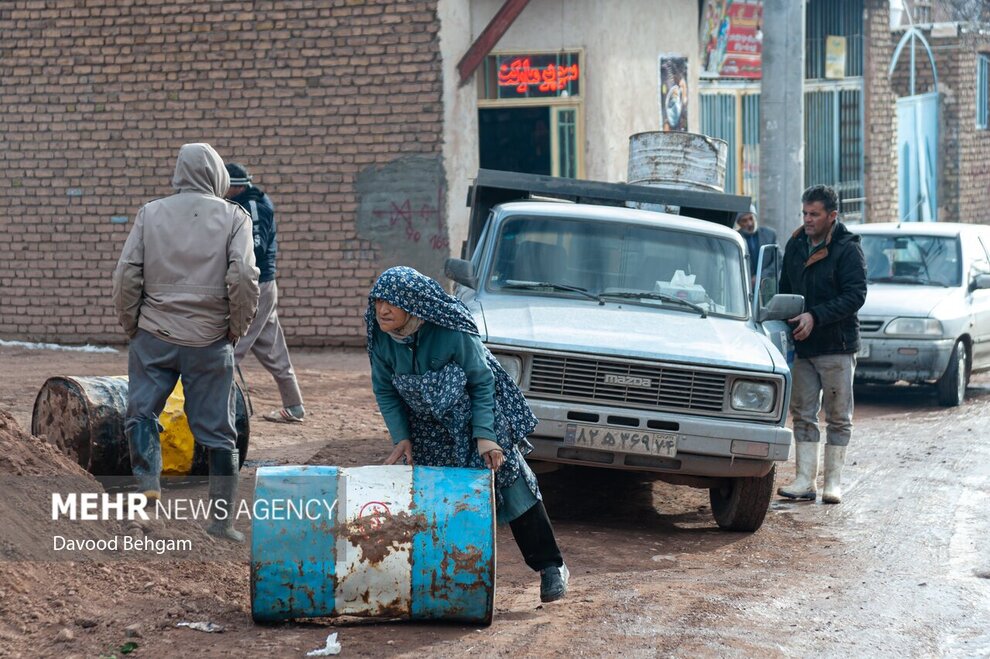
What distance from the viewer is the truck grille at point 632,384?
657 cm

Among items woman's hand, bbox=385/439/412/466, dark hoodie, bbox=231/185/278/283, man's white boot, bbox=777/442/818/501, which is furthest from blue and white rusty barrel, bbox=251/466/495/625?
dark hoodie, bbox=231/185/278/283

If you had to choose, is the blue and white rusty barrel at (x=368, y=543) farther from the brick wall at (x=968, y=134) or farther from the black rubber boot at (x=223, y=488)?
the brick wall at (x=968, y=134)

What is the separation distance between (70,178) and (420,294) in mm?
10160

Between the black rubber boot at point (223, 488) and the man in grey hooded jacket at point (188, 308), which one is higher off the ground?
the man in grey hooded jacket at point (188, 308)

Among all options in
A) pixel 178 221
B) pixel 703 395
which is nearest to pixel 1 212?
pixel 178 221

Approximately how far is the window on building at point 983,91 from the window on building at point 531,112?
13.4m

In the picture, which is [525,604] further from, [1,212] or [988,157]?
[988,157]

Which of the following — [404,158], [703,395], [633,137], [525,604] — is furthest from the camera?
[404,158]

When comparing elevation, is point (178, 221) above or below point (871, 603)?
above

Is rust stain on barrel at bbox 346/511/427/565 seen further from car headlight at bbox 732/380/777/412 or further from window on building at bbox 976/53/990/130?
window on building at bbox 976/53/990/130

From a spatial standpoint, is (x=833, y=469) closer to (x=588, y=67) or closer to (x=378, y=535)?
(x=378, y=535)

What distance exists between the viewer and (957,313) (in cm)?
1173

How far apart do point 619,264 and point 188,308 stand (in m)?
2.76

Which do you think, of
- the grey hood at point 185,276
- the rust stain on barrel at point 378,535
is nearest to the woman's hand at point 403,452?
the rust stain on barrel at point 378,535
